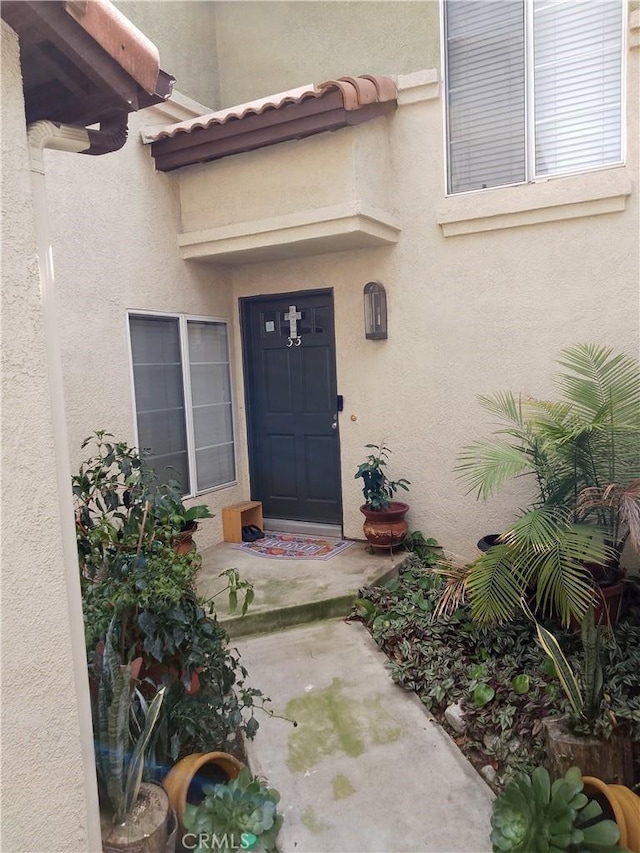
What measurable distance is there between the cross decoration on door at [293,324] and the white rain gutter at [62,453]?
13.6 feet

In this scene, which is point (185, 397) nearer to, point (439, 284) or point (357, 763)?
point (439, 284)

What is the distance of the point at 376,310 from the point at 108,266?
250 centimetres

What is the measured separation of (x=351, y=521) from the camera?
604 centimetres

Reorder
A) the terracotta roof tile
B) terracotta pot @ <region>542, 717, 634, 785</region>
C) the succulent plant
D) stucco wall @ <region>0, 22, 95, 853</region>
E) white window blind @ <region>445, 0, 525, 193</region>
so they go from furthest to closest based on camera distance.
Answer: white window blind @ <region>445, 0, 525, 193</region> → the terracotta roof tile → terracotta pot @ <region>542, 717, 634, 785</region> → the succulent plant → stucco wall @ <region>0, 22, 95, 853</region>

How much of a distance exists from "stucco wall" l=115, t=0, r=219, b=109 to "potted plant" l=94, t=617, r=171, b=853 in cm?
564

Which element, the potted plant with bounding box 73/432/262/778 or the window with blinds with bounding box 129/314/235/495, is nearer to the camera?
the potted plant with bounding box 73/432/262/778

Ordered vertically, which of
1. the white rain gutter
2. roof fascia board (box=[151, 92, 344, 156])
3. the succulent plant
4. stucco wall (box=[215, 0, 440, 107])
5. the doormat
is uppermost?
stucco wall (box=[215, 0, 440, 107])

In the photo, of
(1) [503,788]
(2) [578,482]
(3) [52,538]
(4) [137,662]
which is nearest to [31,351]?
(3) [52,538]

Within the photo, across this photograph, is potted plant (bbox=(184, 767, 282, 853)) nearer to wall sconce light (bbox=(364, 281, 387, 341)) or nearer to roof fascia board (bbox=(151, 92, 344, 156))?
wall sconce light (bbox=(364, 281, 387, 341))

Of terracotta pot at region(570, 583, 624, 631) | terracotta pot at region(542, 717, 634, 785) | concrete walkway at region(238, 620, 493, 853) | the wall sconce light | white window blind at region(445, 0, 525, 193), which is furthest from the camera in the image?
the wall sconce light

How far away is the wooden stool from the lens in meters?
6.20

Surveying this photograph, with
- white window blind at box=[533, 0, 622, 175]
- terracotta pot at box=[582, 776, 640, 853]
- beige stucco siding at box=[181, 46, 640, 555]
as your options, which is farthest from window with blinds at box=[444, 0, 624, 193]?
terracotta pot at box=[582, 776, 640, 853]

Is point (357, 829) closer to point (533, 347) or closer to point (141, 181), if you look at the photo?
point (533, 347)

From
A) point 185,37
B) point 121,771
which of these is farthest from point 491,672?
point 185,37
